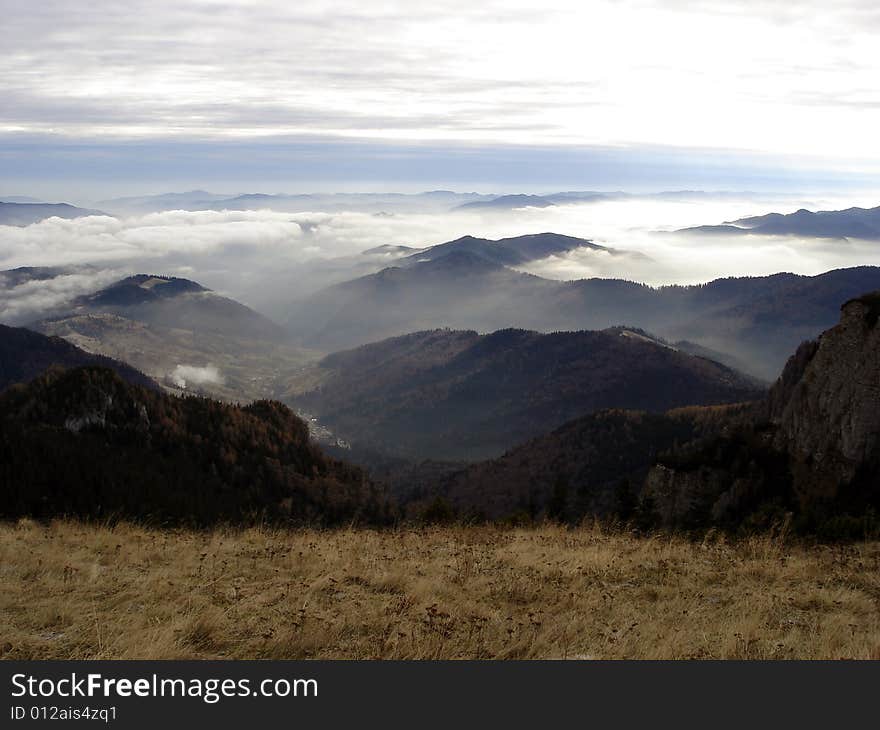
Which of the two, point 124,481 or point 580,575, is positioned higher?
point 580,575

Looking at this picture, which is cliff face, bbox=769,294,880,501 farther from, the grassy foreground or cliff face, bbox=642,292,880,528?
the grassy foreground

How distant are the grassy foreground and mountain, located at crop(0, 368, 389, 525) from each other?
36.8 meters

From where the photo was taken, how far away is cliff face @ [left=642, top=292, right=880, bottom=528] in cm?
5459

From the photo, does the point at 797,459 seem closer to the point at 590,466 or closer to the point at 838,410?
the point at 838,410

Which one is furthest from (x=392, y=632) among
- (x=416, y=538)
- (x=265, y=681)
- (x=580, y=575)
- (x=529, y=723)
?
(x=416, y=538)

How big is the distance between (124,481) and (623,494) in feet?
174

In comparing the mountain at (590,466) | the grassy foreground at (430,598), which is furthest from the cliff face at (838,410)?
the mountain at (590,466)

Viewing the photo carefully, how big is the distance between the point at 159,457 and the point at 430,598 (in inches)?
3105

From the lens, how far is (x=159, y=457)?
8275cm

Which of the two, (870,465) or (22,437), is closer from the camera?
(870,465)

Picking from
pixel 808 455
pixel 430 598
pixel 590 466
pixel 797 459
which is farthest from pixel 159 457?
pixel 590 466

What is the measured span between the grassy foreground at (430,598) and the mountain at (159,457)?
3679cm

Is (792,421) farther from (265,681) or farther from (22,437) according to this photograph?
(22,437)

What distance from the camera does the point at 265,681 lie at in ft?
29.0
